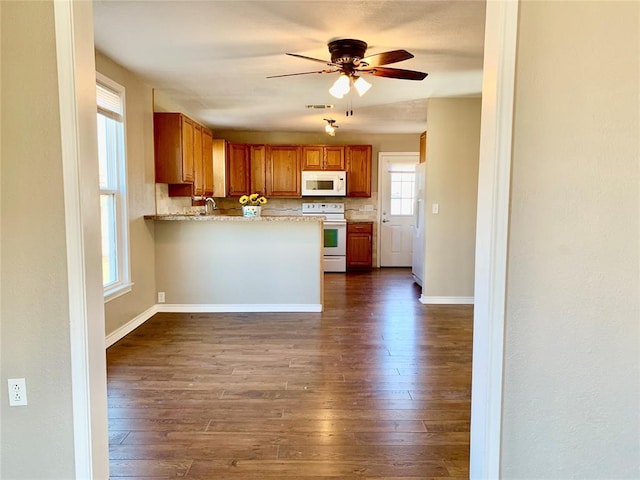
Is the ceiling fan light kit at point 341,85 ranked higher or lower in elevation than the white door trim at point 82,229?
higher

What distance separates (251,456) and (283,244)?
260 centimetres

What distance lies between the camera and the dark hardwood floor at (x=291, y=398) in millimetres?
1861

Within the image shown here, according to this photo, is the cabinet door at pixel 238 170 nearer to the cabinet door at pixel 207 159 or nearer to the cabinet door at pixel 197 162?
the cabinet door at pixel 207 159

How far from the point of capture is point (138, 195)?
3906 millimetres

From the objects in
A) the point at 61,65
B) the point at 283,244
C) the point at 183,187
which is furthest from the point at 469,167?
the point at 61,65

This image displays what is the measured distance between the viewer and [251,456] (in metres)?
1.90

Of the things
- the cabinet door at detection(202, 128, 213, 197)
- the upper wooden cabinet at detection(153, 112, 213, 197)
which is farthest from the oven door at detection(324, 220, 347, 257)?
the upper wooden cabinet at detection(153, 112, 213, 197)

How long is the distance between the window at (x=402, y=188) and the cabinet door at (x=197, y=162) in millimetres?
3547

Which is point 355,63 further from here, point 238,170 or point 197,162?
point 238,170

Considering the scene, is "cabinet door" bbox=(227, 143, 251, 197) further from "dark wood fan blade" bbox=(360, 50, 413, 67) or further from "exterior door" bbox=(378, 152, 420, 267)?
"dark wood fan blade" bbox=(360, 50, 413, 67)

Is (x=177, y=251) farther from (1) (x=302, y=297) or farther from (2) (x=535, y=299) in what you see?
(2) (x=535, y=299)

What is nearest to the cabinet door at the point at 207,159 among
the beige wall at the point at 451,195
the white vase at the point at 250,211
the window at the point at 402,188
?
the white vase at the point at 250,211

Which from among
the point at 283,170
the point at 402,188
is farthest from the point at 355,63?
the point at 402,188

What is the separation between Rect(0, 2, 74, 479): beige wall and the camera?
4.47ft
